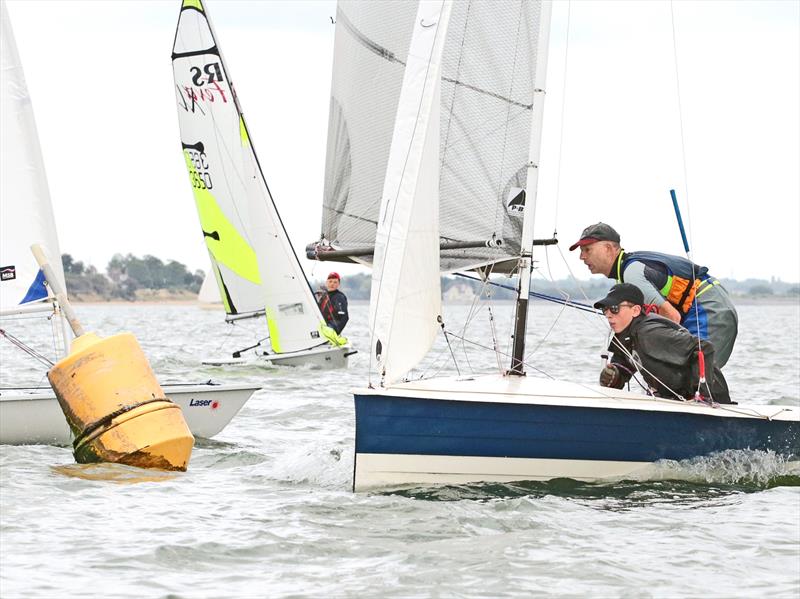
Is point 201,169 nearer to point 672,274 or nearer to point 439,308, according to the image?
point 439,308

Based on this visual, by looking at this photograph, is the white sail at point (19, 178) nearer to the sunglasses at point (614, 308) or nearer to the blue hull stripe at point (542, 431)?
the blue hull stripe at point (542, 431)

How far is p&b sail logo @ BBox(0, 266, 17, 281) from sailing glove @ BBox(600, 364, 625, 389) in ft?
14.9

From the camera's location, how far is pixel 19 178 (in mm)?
9883

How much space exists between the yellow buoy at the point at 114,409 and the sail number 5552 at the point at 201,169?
9.74 metres

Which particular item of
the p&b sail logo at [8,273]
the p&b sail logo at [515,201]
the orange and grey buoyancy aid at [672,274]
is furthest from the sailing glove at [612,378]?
the p&b sail logo at [8,273]

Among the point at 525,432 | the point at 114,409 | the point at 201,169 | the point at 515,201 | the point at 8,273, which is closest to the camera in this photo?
the point at 525,432

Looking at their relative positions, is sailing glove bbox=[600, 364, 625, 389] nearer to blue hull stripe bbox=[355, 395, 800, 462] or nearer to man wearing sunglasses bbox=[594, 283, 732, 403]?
man wearing sunglasses bbox=[594, 283, 732, 403]

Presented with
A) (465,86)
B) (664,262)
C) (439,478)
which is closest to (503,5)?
(465,86)

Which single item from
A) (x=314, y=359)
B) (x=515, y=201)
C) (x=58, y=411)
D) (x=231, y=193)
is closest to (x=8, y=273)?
(x=58, y=411)

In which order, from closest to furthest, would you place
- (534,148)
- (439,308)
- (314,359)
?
(439,308)
(534,148)
(314,359)

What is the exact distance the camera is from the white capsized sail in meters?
16.5

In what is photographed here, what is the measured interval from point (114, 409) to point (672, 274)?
11.4ft

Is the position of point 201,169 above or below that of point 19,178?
above

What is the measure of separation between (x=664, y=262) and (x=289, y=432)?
13.5ft
